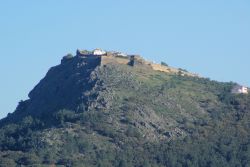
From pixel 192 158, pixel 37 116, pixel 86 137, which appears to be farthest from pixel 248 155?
pixel 37 116

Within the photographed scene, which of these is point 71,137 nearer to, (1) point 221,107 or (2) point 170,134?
(2) point 170,134

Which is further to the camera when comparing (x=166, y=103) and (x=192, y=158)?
(x=166, y=103)

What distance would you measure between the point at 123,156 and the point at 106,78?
25728 mm

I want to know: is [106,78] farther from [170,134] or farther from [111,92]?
[170,134]

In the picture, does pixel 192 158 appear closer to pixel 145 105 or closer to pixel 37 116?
pixel 145 105

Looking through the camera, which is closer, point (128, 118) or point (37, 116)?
point (128, 118)

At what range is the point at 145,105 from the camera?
191m

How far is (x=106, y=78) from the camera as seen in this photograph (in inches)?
7849

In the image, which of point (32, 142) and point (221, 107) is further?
point (221, 107)

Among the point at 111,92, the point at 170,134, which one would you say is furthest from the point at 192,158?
the point at 111,92

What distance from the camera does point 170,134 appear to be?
609 feet

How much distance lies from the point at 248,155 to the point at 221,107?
59.9ft

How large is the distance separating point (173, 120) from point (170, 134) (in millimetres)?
4502

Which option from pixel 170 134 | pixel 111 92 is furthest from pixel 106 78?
pixel 170 134
